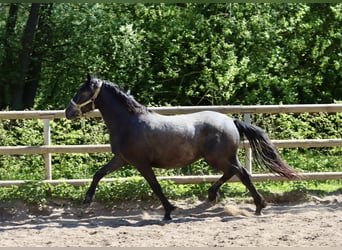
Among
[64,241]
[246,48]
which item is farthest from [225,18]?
[64,241]

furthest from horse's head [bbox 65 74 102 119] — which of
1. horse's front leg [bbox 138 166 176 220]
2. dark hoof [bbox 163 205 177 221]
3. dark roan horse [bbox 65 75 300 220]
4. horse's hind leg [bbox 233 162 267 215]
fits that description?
horse's hind leg [bbox 233 162 267 215]

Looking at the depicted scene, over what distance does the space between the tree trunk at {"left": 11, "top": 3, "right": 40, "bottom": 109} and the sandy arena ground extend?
625 cm

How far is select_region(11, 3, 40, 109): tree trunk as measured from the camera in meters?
Result: 14.1

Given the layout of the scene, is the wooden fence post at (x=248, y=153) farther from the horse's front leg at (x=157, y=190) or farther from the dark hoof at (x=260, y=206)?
the horse's front leg at (x=157, y=190)

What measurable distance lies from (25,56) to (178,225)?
7.79m

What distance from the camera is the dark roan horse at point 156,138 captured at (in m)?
8.01

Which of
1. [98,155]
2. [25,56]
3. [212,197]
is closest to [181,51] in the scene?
[25,56]

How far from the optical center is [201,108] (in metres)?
8.90


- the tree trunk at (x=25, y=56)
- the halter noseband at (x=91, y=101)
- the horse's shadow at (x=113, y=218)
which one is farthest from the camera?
the tree trunk at (x=25, y=56)

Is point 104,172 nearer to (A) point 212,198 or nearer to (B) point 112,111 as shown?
(B) point 112,111

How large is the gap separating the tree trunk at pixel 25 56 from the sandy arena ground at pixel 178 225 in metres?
6.25

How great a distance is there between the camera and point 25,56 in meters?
14.3

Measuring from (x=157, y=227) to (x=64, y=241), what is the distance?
117cm

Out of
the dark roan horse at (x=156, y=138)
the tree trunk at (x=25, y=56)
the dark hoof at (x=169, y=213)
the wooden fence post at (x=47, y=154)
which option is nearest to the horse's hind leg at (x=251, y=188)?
the dark roan horse at (x=156, y=138)
